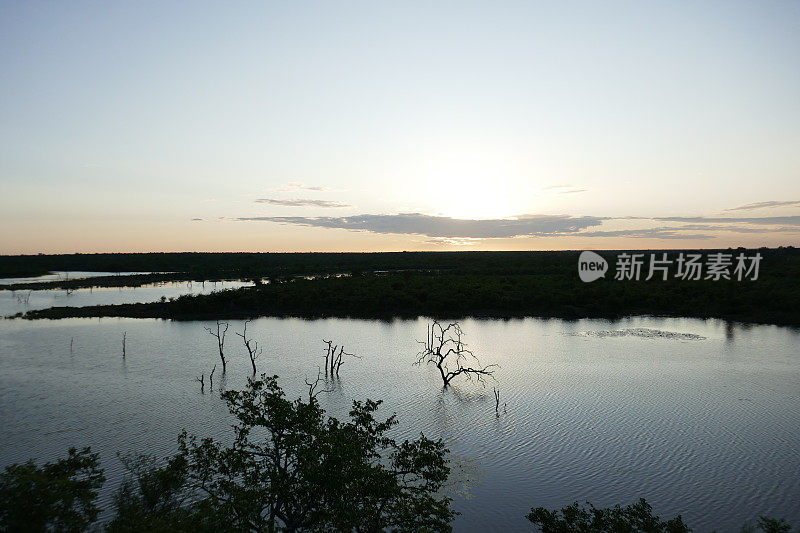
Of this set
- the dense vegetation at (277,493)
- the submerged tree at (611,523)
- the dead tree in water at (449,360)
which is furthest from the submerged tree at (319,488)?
the dead tree in water at (449,360)

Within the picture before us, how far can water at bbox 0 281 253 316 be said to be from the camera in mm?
56750

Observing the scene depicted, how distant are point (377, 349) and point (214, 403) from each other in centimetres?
1504

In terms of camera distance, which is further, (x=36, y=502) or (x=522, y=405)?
(x=522, y=405)

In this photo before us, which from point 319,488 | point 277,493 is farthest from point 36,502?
point 319,488

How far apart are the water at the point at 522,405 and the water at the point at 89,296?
13933mm

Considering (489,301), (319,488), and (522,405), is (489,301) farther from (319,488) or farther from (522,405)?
(319,488)

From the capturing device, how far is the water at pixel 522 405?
16.7m

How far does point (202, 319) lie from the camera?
5091 cm

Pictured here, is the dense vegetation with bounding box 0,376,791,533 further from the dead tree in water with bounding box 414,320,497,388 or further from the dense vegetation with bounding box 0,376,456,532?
the dead tree in water with bounding box 414,320,497,388

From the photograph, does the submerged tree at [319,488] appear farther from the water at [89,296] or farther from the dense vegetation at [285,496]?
the water at [89,296]

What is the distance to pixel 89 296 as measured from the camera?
65625mm

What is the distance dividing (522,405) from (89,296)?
60216 millimetres

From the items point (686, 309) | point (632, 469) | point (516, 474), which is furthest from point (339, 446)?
point (686, 309)

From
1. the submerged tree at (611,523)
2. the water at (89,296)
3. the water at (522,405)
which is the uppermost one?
the water at (89,296)
